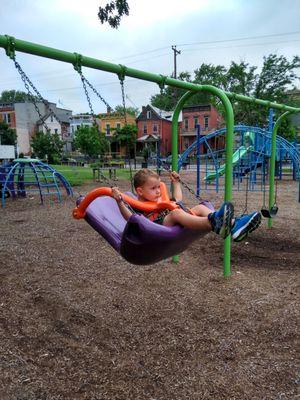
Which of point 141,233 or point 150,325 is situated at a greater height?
point 141,233

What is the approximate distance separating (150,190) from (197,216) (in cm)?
54

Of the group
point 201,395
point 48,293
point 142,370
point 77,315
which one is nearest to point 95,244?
point 48,293

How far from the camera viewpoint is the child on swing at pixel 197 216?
235cm

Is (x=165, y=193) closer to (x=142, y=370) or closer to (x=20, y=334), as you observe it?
(x=142, y=370)

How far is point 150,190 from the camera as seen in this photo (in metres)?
3.00

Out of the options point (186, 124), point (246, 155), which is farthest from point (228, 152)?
point (186, 124)

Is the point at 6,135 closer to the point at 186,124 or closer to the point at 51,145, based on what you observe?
the point at 186,124

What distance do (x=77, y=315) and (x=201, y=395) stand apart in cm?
146

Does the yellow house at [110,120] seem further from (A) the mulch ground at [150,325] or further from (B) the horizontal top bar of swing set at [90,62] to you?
(A) the mulch ground at [150,325]

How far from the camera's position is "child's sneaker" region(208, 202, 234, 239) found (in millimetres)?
2322

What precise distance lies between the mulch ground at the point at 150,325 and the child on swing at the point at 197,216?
2.77 feet

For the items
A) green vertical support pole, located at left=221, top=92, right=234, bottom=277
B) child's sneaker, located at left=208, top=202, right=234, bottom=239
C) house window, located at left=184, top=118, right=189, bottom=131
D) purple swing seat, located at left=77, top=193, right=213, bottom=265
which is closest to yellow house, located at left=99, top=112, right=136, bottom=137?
green vertical support pole, located at left=221, top=92, right=234, bottom=277

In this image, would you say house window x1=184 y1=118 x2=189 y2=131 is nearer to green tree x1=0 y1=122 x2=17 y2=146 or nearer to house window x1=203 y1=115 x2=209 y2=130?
house window x1=203 y1=115 x2=209 y2=130

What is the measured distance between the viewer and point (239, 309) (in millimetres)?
3342
